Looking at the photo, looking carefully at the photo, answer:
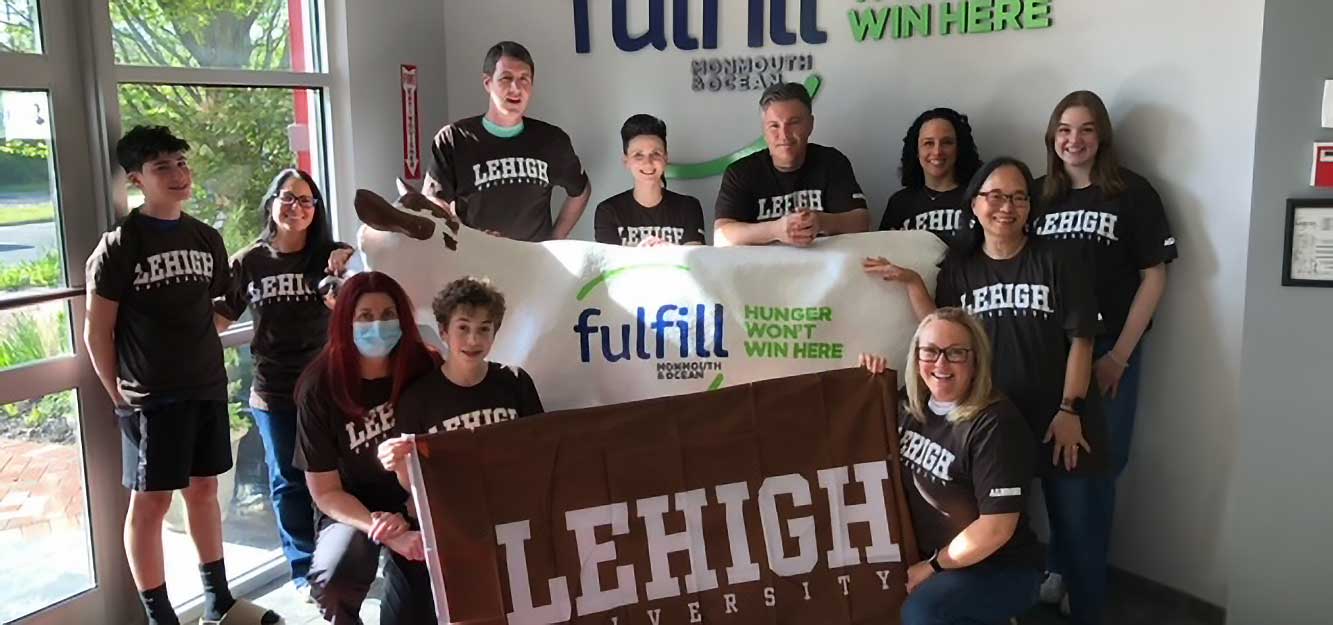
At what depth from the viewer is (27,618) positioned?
A: 297 cm

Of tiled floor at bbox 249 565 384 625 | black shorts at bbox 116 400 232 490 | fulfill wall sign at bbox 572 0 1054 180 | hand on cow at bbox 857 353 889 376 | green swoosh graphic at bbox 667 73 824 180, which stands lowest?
tiled floor at bbox 249 565 384 625

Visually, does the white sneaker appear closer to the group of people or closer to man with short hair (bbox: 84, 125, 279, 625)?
the group of people

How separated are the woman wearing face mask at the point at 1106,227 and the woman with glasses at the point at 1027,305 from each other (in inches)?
11.1

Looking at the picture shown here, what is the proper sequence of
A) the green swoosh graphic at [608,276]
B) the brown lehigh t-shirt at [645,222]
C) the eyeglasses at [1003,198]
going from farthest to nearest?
1. the brown lehigh t-shirt at [645,222]
2. the green swoosh graphic at [608,276]
3. the eyeglasses at [1003,198]

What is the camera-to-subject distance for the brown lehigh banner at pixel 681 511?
2.39 m

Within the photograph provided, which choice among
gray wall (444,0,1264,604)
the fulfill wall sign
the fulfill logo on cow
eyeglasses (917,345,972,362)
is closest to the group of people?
eyeglasses (917,345,972,362)

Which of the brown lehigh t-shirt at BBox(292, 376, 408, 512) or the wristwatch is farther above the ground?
the brown lehigh t-shirt at BBox(292, 376, 408, 512)

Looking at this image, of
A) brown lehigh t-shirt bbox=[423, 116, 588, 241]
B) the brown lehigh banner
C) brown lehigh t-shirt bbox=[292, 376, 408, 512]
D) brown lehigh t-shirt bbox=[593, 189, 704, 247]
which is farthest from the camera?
brown lehigh t-shirt bbox=[423, 116, 588, 241]

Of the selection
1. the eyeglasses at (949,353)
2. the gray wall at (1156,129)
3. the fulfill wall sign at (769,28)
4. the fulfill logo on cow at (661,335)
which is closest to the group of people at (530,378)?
the eyeglasses at (949,353)

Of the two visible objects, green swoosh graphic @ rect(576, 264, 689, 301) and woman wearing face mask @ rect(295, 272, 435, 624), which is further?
green swoosh graphic @ rect(576, 264, 689, 301)

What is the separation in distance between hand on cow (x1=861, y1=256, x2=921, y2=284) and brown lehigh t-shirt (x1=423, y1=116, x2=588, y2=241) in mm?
1345

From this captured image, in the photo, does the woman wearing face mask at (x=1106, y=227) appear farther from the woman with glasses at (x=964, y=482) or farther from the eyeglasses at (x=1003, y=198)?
the woman with glasses at (x=964, y=482)

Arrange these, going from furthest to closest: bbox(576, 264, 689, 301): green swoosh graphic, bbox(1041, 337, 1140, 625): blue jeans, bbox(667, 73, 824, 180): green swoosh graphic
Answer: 1. bbox(667, 73, 824, 180): green swoosh graphic
2. bbox(1041, 337, 1140, 625): blue jeans
3. bbox(576, 264, 689, 301): green swoosh graphic

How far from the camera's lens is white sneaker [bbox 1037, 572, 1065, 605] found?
10.9ft
